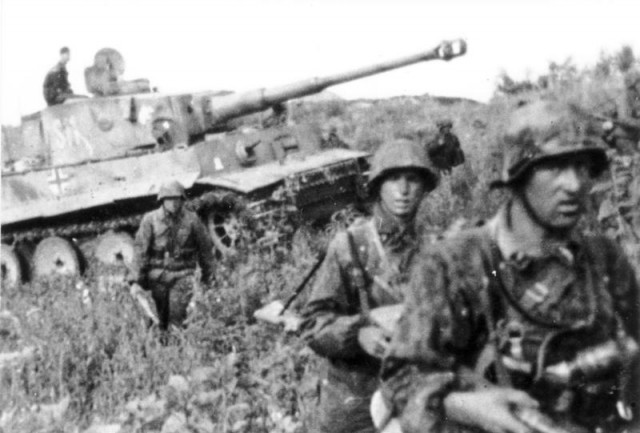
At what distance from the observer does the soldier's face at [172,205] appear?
28.9 ft

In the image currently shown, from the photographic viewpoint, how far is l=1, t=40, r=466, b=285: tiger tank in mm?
12469

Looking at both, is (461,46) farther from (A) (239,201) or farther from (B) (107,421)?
(B) (107,421)

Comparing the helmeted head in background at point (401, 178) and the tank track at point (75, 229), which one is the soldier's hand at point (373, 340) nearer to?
the helmeted head in background at point (401, 178)

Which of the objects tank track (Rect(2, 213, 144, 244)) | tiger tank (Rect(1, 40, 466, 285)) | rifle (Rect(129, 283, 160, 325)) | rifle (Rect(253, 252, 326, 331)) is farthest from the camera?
tank track (Rect(2, 213, 144, 244))

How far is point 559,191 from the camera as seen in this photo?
220 centimetres

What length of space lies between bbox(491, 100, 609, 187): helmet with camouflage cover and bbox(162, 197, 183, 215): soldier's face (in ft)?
22.1

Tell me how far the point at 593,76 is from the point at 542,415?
14.4m

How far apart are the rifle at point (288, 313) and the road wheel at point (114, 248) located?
9490 mm

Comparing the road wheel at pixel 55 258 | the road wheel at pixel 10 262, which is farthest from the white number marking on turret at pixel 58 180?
the road wheel at pixel 10 262

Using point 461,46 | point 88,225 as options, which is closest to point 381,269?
point 461,46

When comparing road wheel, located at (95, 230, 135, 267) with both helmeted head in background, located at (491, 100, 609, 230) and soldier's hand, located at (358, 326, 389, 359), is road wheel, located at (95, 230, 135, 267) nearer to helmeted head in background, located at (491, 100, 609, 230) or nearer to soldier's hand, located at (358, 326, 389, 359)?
soldier's hand, located at (358, 326, 389, 359)

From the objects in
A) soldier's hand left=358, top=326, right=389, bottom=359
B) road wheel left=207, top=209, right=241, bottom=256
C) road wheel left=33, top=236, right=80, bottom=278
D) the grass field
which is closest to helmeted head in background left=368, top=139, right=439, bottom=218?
the grass field

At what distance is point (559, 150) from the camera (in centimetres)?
217

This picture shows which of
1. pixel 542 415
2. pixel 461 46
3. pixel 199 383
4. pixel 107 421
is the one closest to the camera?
pixel 542 415
